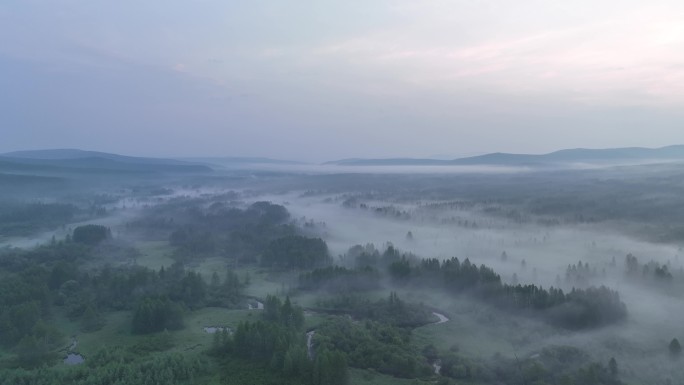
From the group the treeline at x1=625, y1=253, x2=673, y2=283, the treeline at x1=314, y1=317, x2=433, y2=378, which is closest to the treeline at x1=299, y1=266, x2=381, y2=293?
the treeline at x1=314, y1=317, x2=433, y2=378

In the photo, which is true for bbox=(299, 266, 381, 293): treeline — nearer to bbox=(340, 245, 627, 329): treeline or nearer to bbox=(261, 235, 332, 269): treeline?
bbox=(340, 245, 627, 329): treeline

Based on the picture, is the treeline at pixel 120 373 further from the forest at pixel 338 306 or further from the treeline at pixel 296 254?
the treeline at pixel 296 254

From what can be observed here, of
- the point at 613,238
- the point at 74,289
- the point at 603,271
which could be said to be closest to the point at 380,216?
the point at 613,238

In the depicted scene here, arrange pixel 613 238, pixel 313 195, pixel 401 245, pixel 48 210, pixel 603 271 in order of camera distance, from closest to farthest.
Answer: pixel 603 271 < pixel 613 238 < pixel 401 245 < pixel 48 210 < pixel 313 195

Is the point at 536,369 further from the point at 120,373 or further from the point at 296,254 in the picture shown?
the point at 296,254

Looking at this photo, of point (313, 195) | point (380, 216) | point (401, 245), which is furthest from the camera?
point (313, 195)

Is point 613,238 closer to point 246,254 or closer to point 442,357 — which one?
point 442,357

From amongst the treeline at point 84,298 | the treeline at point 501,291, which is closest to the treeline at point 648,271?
the treeline at point 501,291

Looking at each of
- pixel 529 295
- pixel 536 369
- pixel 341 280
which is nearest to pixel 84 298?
pixel 341 280
